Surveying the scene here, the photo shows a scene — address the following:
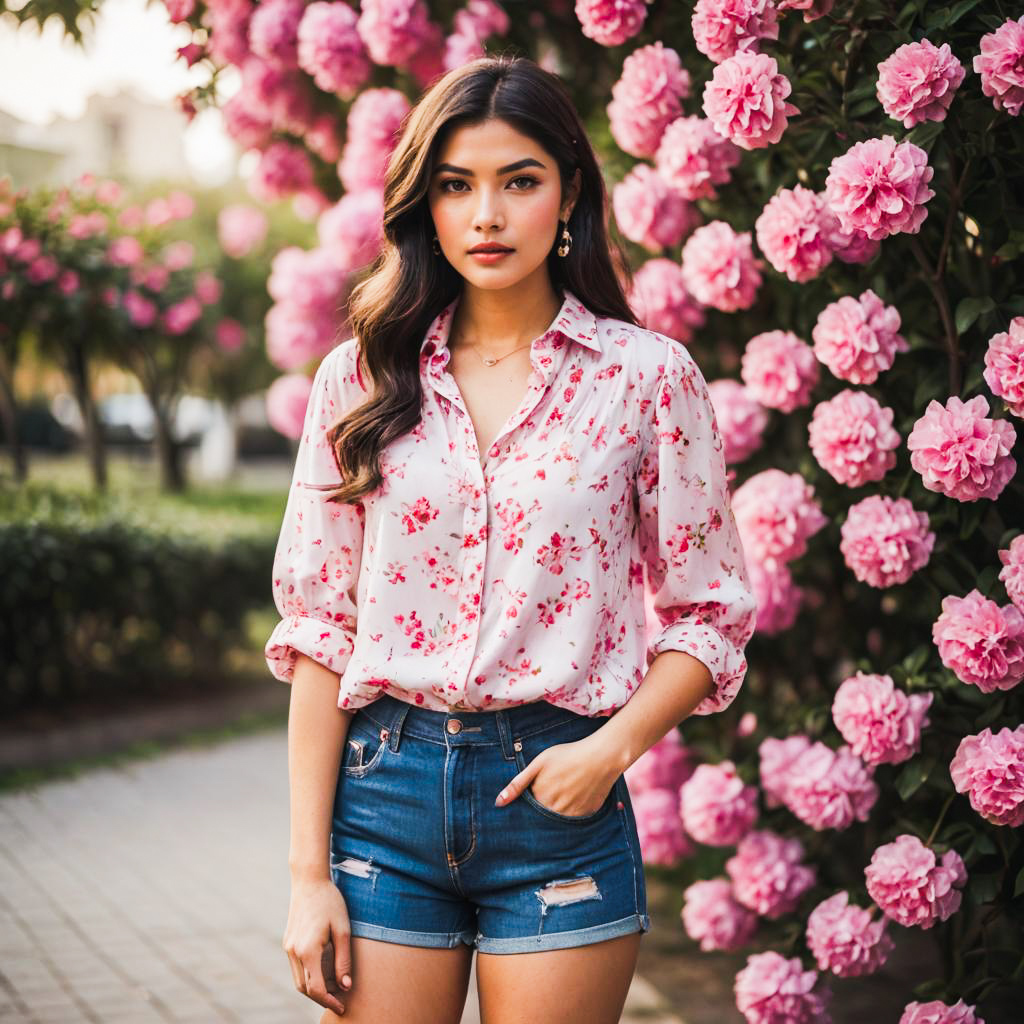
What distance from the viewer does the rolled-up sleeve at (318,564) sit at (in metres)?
2.01

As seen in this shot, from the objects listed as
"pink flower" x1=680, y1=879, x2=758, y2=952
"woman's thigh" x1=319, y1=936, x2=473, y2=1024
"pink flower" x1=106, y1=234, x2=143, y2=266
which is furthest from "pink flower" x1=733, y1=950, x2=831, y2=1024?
"pink flower" x1=106, y1=234, x2=143, y2=266

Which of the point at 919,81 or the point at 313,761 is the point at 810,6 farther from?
the point at 313,761

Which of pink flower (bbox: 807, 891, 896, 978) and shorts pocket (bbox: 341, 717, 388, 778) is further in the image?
pink flower (bbox: 807, 891, 896, 978)

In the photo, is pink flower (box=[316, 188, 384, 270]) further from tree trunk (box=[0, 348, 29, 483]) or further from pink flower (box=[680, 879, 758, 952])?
tree trunk (box=[0, 348, 29, 483])

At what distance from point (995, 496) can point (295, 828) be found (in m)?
1.61

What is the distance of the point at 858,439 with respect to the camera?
2918 mm

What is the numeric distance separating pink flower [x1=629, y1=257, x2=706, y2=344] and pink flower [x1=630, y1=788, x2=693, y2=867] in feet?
4.49

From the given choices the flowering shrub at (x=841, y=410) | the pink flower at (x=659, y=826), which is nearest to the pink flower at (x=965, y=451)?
the flowering shrub at (x=841, y=410)

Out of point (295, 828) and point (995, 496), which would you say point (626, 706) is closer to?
point (295, 828)

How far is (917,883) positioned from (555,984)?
128 cm

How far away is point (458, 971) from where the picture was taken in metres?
1.95

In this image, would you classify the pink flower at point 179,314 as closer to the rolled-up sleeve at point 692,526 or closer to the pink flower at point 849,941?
the pink flower at point 849,941

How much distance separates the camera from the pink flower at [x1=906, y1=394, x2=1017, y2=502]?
8.63ft

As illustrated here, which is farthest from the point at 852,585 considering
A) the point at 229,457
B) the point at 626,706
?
the point at 229,457
